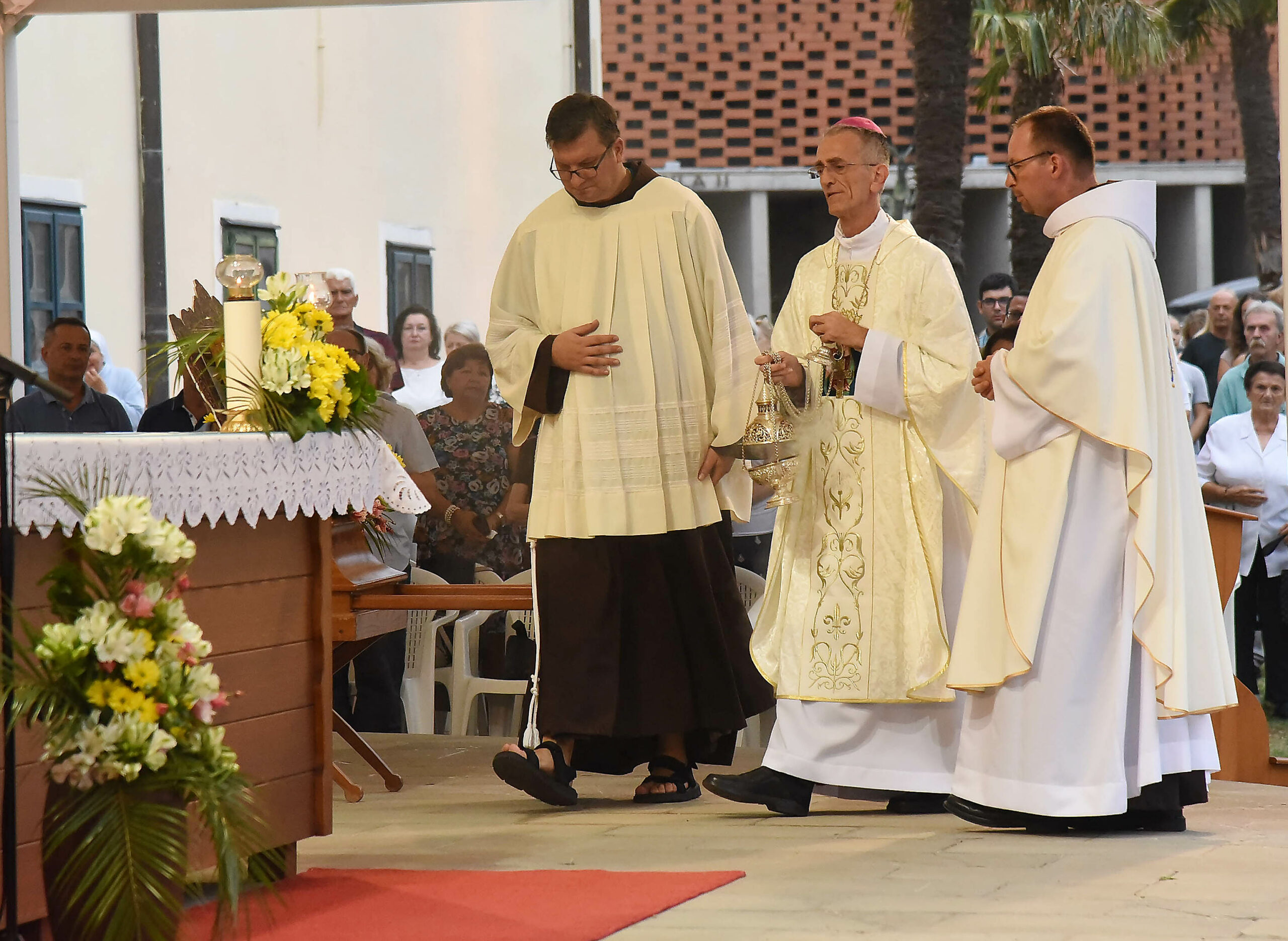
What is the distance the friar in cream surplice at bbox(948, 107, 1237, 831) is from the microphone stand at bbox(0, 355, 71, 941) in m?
2.44

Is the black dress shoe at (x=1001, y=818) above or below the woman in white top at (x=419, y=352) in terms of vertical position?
below

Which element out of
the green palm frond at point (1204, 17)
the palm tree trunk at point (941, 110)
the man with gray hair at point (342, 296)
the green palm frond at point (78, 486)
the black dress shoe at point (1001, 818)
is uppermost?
the green palm frond at point (1204, 17)

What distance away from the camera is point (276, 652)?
3949mm

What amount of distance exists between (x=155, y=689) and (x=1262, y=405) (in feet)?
21.1

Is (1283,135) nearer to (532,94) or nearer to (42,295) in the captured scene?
(42,295)

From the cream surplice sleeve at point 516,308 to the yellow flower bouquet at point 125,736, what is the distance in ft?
7.77

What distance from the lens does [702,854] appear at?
4309mm

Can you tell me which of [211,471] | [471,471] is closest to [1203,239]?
[471,471]

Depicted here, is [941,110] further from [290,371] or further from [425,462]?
[290,371]

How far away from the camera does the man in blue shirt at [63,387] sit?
682 centimetres

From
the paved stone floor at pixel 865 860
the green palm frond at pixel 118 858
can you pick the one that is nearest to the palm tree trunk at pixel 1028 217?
the paved stone floor at pixel 865 860

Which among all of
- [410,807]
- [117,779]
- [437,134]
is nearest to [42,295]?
[437,134]

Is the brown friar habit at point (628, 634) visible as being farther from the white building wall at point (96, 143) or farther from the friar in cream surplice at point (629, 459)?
the white building wall at point (96, 143)

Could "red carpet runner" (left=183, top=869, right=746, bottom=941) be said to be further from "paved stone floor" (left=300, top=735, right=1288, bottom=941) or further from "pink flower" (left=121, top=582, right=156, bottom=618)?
"pink flower" (left=121, top=582, right=156, bottom=618)
